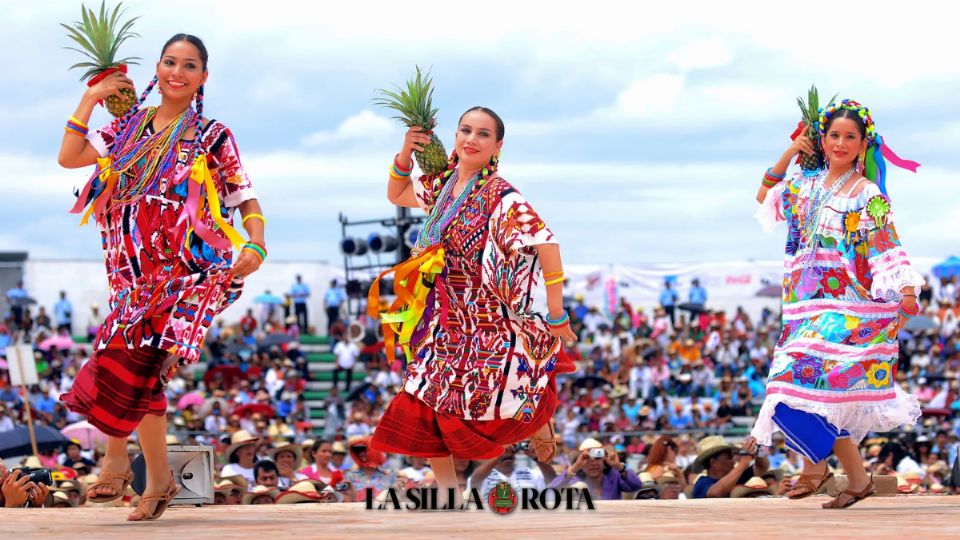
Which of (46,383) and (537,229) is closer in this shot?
(537,229)

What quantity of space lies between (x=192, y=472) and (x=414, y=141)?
2.17 metres

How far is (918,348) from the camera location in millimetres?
27891

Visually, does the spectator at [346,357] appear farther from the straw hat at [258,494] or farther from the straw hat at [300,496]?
the straw hat at [300,496]

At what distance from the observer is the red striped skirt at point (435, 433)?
6.95 metres

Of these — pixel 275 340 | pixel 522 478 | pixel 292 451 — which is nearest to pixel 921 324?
pixel 275 340

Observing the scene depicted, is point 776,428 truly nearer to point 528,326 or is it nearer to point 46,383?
point 528,326

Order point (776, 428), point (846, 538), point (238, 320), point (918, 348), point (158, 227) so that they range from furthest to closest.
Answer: point (238, 320), point (918, 348), point (776, 428), point (158, 227), point (846, 538)

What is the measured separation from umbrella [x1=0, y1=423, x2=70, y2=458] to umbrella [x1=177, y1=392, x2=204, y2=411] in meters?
5.93

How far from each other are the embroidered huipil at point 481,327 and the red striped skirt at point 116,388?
1288 mm

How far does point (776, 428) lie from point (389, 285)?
17.2 metres

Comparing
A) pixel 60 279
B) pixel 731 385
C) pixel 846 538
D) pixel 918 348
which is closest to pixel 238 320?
pixel 60 279

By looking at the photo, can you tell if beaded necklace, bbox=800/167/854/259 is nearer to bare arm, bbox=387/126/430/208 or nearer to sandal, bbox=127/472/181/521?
bare arm, bbox=387/126/430/208

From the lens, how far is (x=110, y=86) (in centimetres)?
658

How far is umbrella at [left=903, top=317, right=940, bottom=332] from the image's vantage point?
29.2m
